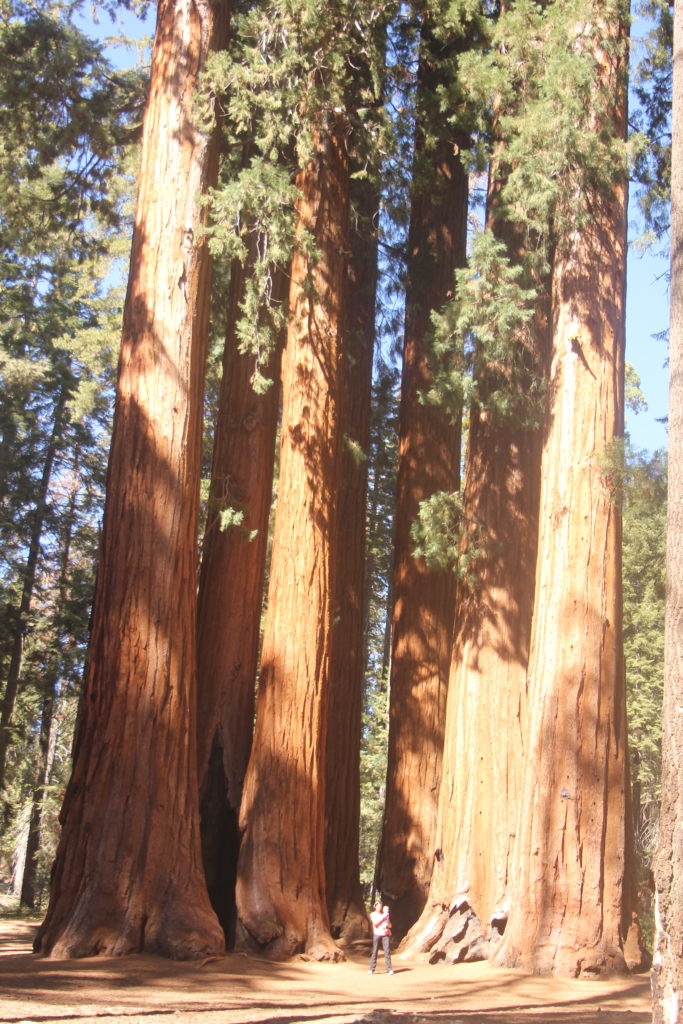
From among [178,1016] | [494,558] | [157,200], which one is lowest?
[178,1016]

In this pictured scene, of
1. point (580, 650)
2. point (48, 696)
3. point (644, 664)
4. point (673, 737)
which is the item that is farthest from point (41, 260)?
point (673, 737)

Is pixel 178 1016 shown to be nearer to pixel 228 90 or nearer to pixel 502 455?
pixel 502 455

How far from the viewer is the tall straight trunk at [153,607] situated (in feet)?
24.6

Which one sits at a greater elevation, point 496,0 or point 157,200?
point 496,0

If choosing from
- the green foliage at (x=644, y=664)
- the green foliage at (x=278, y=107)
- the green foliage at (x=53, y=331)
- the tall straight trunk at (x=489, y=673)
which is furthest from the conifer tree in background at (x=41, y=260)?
the green foliage at (x=644, y=664)

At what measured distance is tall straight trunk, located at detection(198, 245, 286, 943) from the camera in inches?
371

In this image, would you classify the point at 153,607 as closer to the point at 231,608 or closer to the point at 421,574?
the point at 231,608

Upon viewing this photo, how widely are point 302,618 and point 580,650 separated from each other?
2.54 m

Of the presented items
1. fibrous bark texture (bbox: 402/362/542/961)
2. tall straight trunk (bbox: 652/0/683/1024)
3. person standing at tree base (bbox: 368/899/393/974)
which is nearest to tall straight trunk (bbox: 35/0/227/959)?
person standing at tree base (bbox: 368/899/393/974)

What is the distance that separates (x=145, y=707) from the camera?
7.95 m

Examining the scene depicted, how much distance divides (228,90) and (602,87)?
3.69 meters

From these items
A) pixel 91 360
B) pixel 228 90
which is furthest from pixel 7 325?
pixel 228 90

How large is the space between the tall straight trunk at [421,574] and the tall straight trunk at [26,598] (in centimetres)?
911

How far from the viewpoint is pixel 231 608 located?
10023mm
